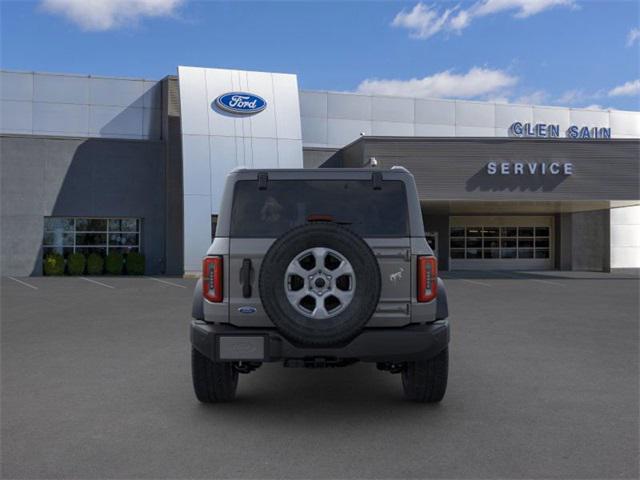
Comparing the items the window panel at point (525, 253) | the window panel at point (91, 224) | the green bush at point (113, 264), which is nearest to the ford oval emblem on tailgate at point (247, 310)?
the green bush at point (113, 264)

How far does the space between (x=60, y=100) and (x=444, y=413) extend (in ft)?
89.3

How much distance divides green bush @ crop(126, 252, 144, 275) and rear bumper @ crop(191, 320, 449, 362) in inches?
891

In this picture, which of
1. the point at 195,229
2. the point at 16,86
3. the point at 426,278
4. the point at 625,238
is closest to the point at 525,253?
the point at 625,238

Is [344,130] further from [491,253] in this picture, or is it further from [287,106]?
[491,253]

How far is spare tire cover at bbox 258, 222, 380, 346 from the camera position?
4418 mm

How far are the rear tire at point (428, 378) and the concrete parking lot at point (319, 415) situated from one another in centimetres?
12

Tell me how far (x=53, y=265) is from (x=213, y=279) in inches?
911

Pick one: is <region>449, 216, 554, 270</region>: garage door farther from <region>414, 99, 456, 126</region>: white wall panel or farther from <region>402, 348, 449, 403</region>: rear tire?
<region>402, 348, 449, 403</region>: rear tire

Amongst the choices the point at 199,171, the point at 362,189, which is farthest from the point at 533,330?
the point at 199,171

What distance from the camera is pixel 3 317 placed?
11688mm

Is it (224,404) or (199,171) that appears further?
(199,171)

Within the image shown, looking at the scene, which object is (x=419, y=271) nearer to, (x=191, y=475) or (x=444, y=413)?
(x=444, y=413)

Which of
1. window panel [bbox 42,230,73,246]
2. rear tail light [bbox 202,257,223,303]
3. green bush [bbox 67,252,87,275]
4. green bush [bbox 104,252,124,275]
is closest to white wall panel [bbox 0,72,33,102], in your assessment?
window panel [bbox 42,230,73,246]

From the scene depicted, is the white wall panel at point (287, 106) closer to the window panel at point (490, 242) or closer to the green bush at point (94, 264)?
the green bush at point (94, 264)
